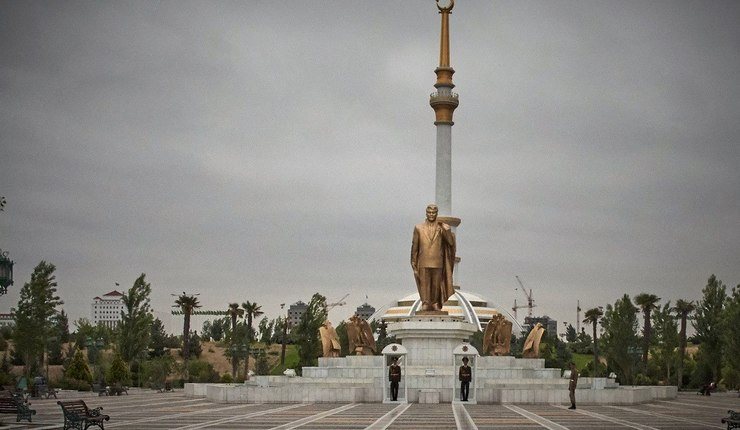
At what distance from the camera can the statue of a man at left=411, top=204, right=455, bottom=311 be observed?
166ft

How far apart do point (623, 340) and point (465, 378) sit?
40.9 meters

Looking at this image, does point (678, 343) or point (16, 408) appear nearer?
point (16, 408)

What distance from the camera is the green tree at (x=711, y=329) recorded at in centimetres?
7750

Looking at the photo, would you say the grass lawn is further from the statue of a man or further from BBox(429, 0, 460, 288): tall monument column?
the statue of a man

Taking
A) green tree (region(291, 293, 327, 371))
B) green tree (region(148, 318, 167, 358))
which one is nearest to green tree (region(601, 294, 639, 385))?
green tree (region(291, 293, 327, 371))

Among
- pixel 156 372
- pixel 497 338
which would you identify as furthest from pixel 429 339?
pixel 156 372

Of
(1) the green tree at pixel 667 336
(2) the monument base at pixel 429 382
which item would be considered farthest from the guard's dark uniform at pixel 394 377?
(1) the green tree at pixel 667 336

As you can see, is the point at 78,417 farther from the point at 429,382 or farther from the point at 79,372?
the point at 79,372

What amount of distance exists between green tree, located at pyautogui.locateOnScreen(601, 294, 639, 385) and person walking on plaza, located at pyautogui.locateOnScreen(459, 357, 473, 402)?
3787 cm

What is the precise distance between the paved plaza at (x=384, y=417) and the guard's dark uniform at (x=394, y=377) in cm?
111

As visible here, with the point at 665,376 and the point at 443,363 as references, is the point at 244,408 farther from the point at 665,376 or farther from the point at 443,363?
the point at 665,376

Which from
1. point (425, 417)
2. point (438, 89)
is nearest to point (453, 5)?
point (438, 89)

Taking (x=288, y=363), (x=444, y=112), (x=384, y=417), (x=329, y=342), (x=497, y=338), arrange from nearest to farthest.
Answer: (x=384, y=417) < (x=329, y=342) < (x=497, y=338) < (x=444, y=112) < (x=288, y=363)

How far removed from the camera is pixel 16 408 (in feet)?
95.2
